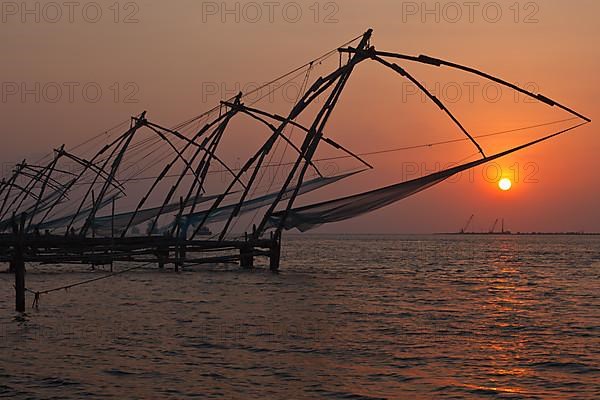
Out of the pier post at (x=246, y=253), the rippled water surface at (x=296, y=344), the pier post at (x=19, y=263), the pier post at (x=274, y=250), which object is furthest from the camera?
the pier post at (x=274, y=250)

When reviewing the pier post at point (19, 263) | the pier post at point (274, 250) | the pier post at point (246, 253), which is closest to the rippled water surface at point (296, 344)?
the pier post at point (19, 263)

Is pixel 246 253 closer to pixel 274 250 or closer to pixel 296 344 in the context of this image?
pixel 274 250

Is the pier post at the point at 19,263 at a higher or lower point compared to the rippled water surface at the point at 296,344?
higher

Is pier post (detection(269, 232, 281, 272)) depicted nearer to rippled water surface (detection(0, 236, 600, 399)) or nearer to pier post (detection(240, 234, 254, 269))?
pier post (detection(240, 234, 254, 269))

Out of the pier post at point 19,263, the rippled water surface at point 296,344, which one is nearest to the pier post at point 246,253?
the rippled water surface at point 296,344

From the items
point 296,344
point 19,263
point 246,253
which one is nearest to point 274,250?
point 246,253

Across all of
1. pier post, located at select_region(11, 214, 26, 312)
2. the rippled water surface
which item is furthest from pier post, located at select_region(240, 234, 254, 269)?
pier post, located at select_region(11, 214, 26, 312)

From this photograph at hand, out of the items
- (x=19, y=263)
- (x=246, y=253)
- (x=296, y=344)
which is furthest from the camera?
(x=246, y=253)

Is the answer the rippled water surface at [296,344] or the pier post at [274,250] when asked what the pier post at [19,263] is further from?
the pier post at [274,250]

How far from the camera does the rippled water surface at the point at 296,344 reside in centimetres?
1029

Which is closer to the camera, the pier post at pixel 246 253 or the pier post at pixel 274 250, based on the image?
the pier post at pixel 246 253

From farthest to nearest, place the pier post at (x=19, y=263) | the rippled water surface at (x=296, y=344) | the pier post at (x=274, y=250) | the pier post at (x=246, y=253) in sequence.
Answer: the pier post at (x=274, y=250) < the pier post at (x=246, y=253) < the pier post at (x=19, y=263) < the rippled water surface at (x=296, y=344)

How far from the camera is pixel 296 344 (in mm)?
13469

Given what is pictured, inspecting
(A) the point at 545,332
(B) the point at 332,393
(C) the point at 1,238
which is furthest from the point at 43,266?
(B) the point at 332,393
